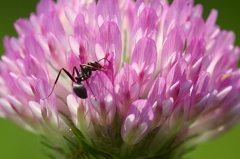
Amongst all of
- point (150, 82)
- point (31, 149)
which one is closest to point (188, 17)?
point (150, 82)

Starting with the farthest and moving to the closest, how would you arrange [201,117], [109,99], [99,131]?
1. [201,117]
2. [99,131]
3. [109,99]

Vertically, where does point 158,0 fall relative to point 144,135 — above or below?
above

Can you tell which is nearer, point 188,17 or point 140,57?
point 140,57

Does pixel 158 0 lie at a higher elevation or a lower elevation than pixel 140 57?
higher

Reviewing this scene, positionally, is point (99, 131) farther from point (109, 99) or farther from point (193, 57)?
point (193, 57)

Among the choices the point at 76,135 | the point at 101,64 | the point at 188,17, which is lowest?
the point at 76,135

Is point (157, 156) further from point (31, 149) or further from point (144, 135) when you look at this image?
point (31, 149)

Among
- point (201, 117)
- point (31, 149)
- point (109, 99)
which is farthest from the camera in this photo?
point (31, 149)

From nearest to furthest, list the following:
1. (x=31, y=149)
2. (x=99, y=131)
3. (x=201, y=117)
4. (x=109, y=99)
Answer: (x=109, y=99) → (x=99, y=131) → (x=201, y=117) → (x=31, y=149)

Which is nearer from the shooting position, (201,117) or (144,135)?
(144,135)

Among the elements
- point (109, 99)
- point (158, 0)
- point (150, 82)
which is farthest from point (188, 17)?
point (109, 99)
